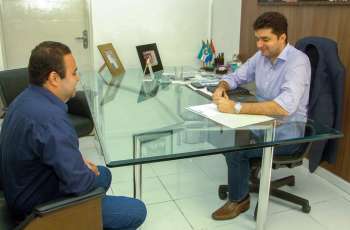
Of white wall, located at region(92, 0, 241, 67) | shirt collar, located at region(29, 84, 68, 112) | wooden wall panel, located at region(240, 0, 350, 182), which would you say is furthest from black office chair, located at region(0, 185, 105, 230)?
white wall, located at region(92, 0, 241, 67)

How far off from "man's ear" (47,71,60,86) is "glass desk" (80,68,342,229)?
36 cm

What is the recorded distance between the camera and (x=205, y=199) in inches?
98.6

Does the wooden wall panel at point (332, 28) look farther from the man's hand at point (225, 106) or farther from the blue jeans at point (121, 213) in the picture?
the blue jeans at point (121, 213)

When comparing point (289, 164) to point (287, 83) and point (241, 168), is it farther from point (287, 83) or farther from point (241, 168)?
point (287, 83)

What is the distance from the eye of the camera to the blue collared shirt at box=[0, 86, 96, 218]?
4.11 ft

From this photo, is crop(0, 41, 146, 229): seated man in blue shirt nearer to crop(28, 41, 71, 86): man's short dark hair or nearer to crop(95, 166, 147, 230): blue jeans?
crop(28, 41, 71, 86): man's short dark hair

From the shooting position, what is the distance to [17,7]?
11.6 feet

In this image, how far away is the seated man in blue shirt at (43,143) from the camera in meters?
1.26

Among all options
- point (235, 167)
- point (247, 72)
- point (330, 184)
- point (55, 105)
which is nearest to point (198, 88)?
point (247, 72)

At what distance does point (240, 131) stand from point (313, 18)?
4.66 ft

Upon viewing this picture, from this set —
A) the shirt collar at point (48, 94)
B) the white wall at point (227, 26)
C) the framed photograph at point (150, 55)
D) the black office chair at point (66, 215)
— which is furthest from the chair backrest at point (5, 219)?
the white wall at point (227, 26)

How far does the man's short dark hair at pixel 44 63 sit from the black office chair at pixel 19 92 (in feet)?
4.46

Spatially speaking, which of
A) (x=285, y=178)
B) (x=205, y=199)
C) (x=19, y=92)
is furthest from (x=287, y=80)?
(x=19, y=92)

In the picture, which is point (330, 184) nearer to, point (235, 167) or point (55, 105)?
point (235, 167)
